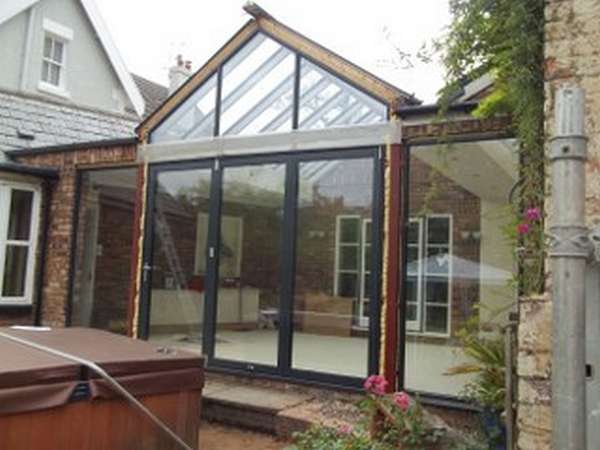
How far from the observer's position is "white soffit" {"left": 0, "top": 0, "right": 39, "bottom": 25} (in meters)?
10.9

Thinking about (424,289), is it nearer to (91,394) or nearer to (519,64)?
(519,64)

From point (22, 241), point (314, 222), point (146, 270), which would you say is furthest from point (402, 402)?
point (22, 241)

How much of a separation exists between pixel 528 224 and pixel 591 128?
0.96 meters

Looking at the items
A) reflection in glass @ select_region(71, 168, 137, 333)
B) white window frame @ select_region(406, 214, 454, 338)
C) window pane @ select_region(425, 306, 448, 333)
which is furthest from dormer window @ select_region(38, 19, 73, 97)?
window pane @ select_region(425, 306, 448, 333)

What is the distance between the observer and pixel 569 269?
1.90 meters

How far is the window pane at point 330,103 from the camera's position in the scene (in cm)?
566

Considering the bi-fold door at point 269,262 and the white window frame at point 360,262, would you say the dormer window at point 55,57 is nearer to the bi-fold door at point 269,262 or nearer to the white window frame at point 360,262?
the bi-fold door at point 269,262

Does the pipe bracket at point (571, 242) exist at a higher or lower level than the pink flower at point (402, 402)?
higher

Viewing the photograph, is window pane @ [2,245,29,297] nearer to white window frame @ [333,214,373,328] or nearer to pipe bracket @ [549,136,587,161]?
white window frame @ [333,214,373,328]

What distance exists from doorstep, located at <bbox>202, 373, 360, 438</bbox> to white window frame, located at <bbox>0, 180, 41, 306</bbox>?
136 inches

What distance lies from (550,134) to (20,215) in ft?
24.6

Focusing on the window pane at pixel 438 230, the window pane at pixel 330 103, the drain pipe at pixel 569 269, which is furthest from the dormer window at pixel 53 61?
the drain pipe at pixel 569 269

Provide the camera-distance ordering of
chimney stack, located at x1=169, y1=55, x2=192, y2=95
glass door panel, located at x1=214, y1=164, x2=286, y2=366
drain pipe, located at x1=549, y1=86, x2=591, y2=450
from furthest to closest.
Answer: chimney stack, located at x1=169, y1=55, x2=192, y2=95, glass door panel, located at x1=214, y1=164, x2=286, y2=366, drain pipe, located at x1=549, y1=86, x2=591, y2=450

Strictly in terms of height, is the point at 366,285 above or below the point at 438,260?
below
